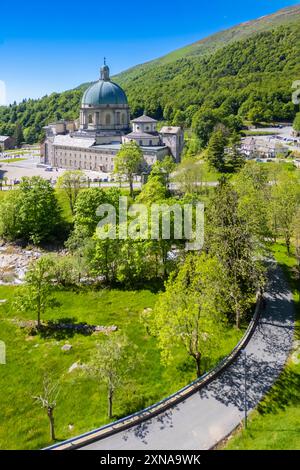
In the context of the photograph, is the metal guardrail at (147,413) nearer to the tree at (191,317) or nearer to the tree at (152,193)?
the tree at (191,317)

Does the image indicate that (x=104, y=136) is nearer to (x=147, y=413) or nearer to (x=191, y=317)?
(x=191, y=317)

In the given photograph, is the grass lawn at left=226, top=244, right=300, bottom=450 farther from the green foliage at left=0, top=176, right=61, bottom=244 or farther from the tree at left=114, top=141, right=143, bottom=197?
the tree at left=114, top=141, right=143, bottom=197

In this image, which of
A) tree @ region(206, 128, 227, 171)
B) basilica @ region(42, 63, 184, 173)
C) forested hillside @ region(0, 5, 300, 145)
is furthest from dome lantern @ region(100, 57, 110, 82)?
tree @ region(206, 128, 227, 171)

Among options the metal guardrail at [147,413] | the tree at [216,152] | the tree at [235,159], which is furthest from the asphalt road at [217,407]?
the tree at [235,159]
